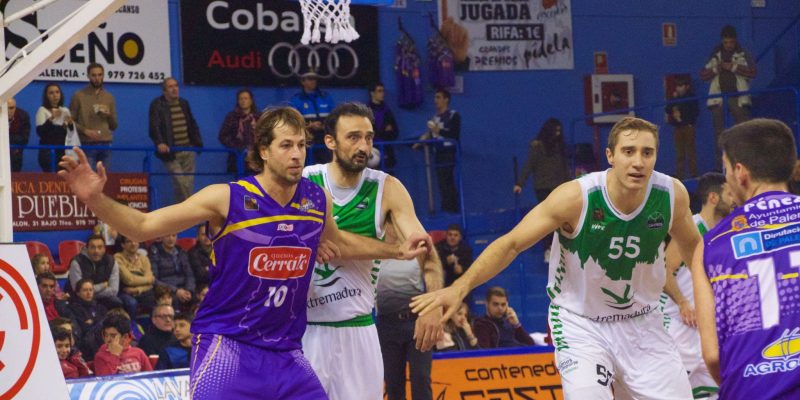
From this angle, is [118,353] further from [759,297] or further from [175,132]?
[759,297]

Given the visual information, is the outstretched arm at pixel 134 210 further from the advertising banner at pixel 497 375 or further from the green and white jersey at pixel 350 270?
the advertising banner at pixel 497 375

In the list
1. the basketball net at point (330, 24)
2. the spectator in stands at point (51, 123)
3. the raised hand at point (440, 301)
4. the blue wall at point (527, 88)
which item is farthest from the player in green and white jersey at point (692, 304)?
the spectator in stands at point (51, 123)

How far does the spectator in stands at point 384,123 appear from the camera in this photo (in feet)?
64.5

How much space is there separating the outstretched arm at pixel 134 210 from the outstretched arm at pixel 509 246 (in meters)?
1.25

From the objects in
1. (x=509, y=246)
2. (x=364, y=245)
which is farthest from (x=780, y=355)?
(x=364, y=245)

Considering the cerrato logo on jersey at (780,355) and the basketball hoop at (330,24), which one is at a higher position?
the basketball hoop at (330,24)

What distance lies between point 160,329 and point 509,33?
11.8 m

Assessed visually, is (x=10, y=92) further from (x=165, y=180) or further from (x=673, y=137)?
(x=673, y=137)

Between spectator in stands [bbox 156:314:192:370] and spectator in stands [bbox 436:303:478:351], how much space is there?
2864mm

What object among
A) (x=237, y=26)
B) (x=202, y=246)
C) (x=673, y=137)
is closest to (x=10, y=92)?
(x=202, y=246)

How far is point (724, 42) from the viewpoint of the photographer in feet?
71.5

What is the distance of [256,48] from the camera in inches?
812

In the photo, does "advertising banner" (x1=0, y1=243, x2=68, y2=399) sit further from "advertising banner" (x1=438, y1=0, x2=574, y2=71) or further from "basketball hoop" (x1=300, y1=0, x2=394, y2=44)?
"advertising banner" (x1=438, y1=0, x2=574, y2=71)

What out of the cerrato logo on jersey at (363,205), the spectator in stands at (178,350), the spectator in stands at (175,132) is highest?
the spectator in stands at (175,132)
